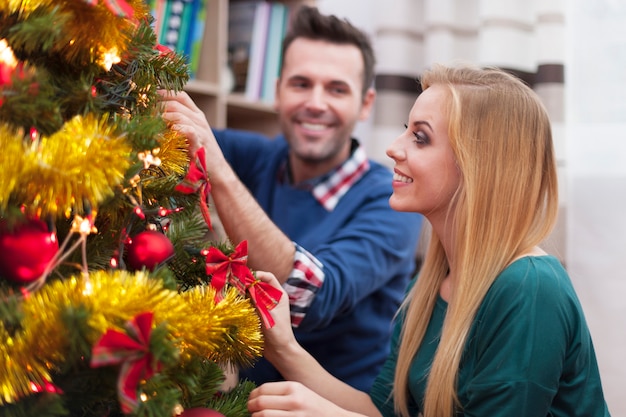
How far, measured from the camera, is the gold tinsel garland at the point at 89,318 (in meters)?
0.64

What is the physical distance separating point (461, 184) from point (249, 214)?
1.17ft

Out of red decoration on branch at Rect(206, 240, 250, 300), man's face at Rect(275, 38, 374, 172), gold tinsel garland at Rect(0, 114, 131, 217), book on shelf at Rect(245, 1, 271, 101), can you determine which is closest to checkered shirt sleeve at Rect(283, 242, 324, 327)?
red decoration on branch at Rect(206, 240, 250, 300)

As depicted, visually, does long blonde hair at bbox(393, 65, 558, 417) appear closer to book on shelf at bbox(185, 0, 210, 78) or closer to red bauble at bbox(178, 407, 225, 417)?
red bauble at bbox(178, 407, 225, 417)

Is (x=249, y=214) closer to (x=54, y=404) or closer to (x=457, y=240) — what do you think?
(x=457, y=240)

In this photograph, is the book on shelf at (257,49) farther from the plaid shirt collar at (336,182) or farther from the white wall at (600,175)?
the white wall at (600,175)

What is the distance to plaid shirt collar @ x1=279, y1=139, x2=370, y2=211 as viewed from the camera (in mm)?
1645

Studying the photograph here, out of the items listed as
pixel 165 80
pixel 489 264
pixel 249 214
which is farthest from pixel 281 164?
pixel 165 80

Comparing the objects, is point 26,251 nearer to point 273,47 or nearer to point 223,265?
point 223,265

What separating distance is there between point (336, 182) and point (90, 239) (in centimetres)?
95

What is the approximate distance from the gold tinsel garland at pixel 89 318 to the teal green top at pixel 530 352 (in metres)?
0.44

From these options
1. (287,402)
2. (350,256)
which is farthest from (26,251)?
(350,256)

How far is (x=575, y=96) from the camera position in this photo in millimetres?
1664

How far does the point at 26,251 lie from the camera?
2.13ft

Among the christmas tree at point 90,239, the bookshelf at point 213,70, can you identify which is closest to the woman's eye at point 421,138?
the christmas tree at point 90,239
